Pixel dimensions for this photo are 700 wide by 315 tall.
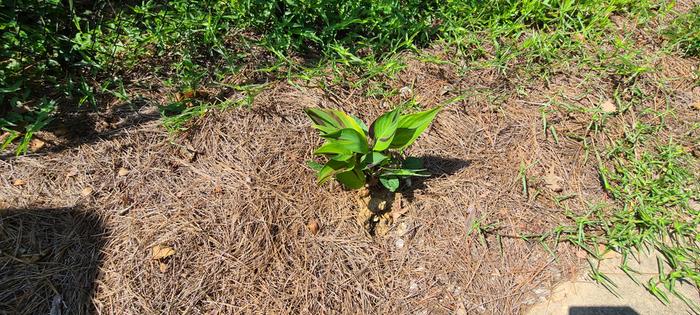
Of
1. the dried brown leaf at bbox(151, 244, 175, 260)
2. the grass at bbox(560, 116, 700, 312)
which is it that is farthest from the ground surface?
the dried brown leaf at bbox(151, 244, 175, 260)

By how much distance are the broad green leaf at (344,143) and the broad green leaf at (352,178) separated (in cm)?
19

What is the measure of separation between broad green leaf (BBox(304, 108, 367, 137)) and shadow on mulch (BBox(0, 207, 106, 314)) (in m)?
1.05

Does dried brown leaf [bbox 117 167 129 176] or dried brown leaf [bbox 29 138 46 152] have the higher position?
dried brown leaf [bbox 29 138 46 152]

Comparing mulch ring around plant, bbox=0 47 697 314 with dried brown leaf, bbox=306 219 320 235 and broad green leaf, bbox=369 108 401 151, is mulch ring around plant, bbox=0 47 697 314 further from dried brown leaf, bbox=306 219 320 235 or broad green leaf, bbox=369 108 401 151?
broad green leaf, bbox=369 108 401 151

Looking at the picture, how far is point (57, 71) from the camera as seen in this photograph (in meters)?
2.27

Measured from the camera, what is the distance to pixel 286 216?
211 centimetres

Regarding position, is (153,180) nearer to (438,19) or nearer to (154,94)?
(154,94)

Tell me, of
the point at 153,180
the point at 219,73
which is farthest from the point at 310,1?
the point at 153,180

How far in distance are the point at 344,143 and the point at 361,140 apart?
3.0 inches

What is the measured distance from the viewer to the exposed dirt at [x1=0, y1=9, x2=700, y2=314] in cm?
186

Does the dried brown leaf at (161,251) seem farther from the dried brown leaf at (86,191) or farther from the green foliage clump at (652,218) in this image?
the green foliage clump at (652,218)

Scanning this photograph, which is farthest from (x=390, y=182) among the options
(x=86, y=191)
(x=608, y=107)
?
(x=608, y=107)

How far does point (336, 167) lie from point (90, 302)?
1145 millimetres

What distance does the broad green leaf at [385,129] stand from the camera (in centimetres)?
187
